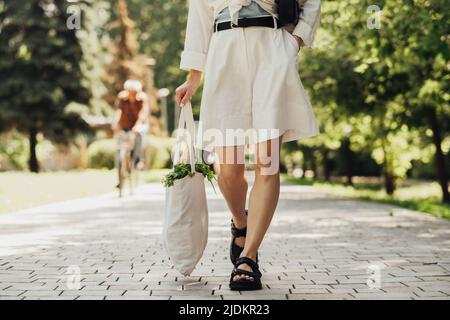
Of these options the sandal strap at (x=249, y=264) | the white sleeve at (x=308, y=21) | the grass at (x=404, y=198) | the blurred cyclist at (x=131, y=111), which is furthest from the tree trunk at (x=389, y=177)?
the sandal strap at (x=249, y=264)

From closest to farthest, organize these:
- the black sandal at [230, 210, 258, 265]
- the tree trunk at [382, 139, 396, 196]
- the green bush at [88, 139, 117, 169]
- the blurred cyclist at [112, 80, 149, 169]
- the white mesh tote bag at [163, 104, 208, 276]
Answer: the white mesh tote bag at [163, 104, 208, 276], the black sandal at [230, 210, 258, 265], the blurred cyclist at [112, 80, 149, 169], the tree trunk at [382, 139, 396, 196], the green bush at [88, 139, 117, 169]

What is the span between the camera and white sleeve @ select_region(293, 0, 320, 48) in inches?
173

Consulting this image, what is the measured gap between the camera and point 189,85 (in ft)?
14.9

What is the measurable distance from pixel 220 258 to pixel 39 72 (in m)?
27.7

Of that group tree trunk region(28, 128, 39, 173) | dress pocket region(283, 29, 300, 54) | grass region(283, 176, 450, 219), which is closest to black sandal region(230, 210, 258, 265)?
dress pocket region(283, 29, 300, 54)

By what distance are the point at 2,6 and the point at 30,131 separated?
5.91 metres

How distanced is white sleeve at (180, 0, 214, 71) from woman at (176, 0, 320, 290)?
0.05ft

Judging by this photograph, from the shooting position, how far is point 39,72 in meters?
31.5

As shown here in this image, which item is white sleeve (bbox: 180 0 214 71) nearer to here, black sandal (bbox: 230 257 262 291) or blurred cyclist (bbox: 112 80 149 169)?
black sandal (bbox: 230 257 262 291)

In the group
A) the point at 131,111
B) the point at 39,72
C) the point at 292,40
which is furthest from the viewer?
the point at 39,72

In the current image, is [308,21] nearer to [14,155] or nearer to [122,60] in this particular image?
[14,155]

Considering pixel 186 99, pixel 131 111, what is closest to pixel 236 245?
pixel 186 99
